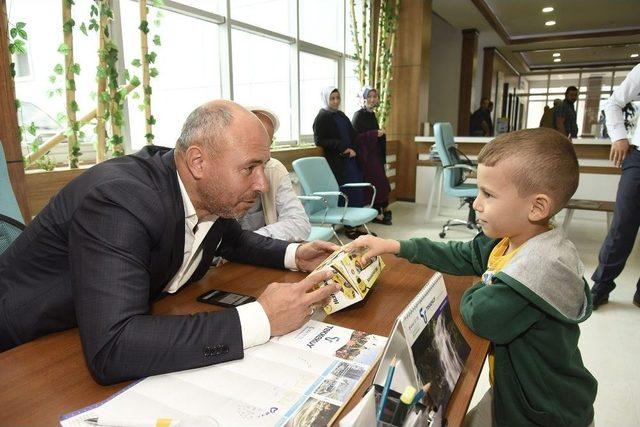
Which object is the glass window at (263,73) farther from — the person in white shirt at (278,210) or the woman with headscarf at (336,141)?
the person in white shirt at (278,210)

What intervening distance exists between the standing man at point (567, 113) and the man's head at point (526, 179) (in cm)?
637

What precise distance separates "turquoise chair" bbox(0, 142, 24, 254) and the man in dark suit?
0.54 feet

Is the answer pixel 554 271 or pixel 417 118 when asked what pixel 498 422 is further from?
pixel 417 118

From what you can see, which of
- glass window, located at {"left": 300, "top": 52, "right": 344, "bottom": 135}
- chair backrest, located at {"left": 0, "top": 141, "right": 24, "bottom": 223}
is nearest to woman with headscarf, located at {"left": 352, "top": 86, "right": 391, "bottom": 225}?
glass window, located at {"left": 300, "top": 52, "right": 344, "bottom": 135}

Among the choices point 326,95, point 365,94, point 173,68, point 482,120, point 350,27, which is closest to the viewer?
point 173,68

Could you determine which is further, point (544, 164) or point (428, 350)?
point (544, 164)

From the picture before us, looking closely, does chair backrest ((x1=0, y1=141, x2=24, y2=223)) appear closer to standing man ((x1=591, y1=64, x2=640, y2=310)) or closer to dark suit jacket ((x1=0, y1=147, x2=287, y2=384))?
dark suit jacket ((x1=0, y1=147, x2=287, y2=384))

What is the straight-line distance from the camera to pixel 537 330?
0.85m

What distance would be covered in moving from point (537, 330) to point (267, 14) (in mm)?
4020

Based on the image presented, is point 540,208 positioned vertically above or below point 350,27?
below

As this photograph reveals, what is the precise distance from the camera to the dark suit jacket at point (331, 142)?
13.6 feet

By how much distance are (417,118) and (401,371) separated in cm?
584

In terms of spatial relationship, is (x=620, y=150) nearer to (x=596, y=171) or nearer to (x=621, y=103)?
(x=621, y=103)

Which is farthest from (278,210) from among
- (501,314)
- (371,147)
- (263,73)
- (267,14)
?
(267,14)
